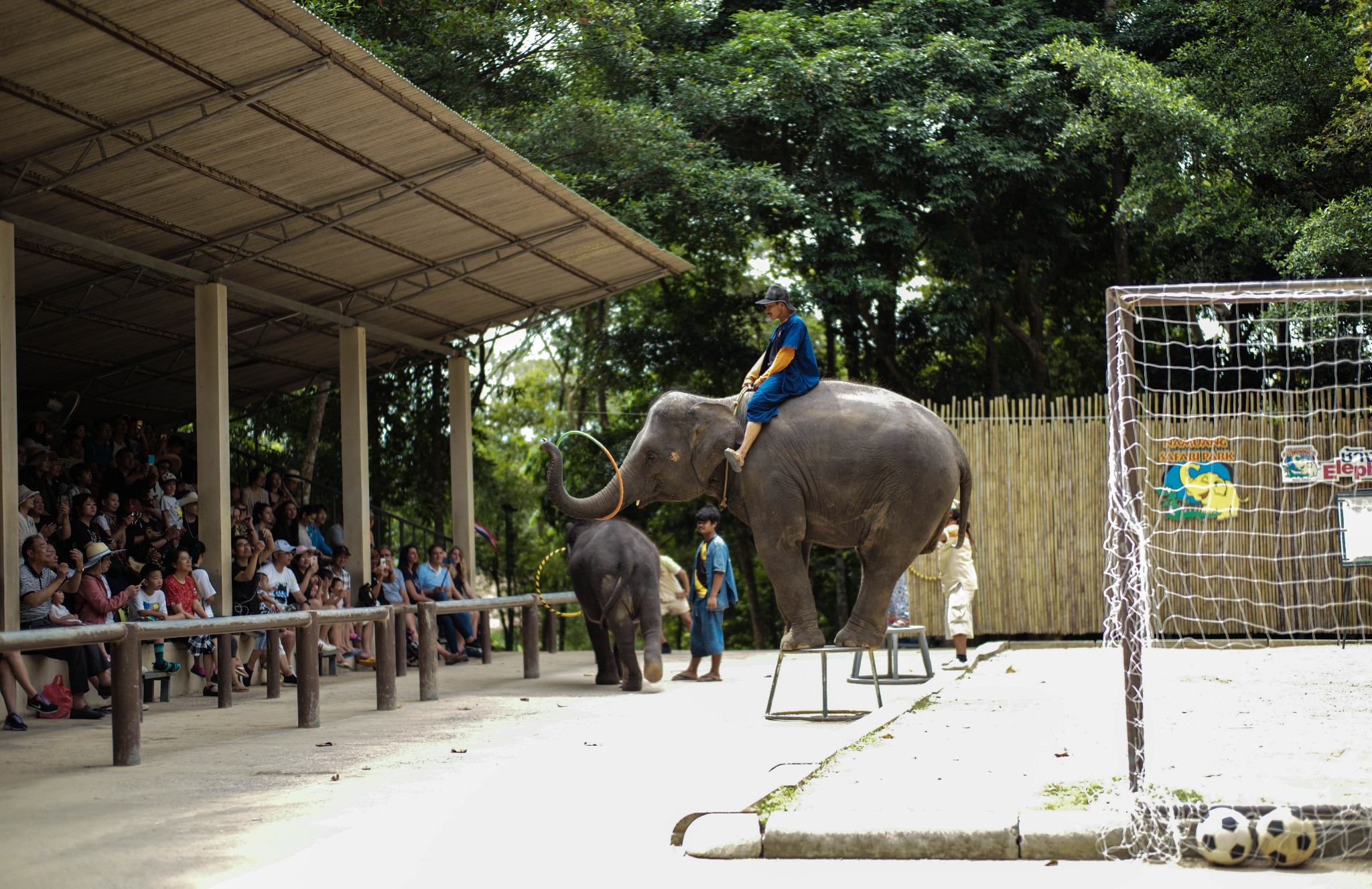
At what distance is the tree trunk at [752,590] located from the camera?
2216cm

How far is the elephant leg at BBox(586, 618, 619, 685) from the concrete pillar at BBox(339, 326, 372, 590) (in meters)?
5.06

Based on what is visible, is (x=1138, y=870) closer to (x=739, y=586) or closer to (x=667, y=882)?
(x=667, y=882)

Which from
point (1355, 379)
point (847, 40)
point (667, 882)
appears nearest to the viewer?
point (667, 882)

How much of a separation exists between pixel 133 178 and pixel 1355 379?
47.9 feet

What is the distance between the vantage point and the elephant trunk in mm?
7957

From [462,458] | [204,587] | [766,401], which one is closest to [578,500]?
[766,401]

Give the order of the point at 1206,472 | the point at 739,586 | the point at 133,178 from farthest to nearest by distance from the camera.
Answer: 1. the point at 739,586
2. the point at 1206,472
3. the point at 133,178

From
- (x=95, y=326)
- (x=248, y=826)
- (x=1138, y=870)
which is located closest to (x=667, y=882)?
(x=1138, y=870)

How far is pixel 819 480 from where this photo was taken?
306 inches

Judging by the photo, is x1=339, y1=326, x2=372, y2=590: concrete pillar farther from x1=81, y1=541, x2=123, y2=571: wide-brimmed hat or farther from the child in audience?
x1=81, y1=541, x2=123, y2=571: wide-brimmed hat

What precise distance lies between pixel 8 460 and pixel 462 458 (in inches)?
313

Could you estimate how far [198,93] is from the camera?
385 inches

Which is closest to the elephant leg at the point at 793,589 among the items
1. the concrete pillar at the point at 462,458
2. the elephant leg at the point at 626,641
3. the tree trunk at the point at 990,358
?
the elephant leg at the point at 626,641

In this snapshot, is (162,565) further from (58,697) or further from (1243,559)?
(1243,559)
